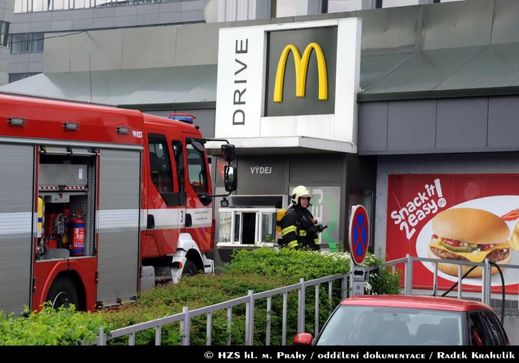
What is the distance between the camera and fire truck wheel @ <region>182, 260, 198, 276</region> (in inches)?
611

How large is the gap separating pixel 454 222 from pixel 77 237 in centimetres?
1016

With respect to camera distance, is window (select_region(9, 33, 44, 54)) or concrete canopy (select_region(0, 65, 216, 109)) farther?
window (select_region(9, 33, 44, 54))

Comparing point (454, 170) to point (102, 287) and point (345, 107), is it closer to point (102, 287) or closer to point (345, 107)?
point (345, 107)

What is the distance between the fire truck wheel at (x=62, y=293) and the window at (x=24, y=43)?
268 ft

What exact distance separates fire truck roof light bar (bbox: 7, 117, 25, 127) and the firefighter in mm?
4459

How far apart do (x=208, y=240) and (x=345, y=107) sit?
5.72m

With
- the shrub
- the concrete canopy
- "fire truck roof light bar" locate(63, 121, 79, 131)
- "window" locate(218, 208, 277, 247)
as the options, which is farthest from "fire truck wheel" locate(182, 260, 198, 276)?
the shrub

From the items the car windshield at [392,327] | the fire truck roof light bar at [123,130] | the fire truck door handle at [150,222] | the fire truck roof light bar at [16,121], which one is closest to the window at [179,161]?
the fire truck door handle at [150,222]

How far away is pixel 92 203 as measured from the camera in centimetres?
1314

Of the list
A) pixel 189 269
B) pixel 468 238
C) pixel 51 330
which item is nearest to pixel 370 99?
pixel 468 238

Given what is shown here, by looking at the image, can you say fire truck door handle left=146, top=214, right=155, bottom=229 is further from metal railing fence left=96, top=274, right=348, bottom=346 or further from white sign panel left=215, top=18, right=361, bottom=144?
white sign panel left=215, top=18, right=361, bottom=144

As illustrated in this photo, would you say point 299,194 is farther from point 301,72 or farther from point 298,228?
point 301,72

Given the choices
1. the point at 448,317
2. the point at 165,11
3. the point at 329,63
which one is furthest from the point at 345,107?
the point at 165,11
